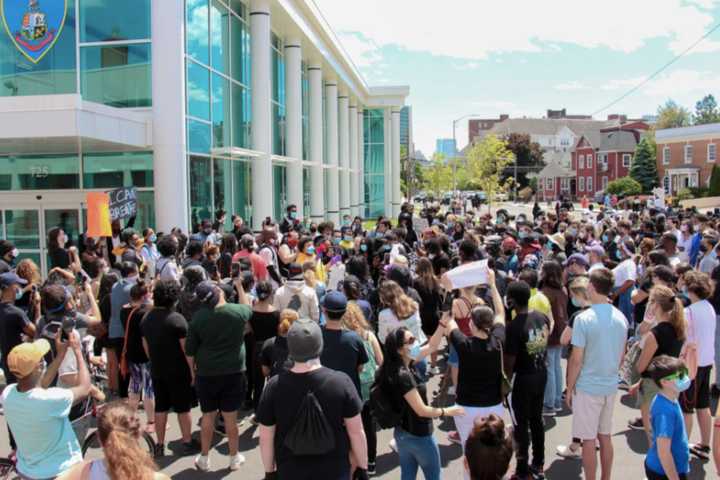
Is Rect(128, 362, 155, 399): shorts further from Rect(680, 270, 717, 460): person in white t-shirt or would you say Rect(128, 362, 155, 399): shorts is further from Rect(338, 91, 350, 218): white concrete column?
Rect(338, 91, 350, 218): white concrete column

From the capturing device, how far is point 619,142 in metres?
85.0

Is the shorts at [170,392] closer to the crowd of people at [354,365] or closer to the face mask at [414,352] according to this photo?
the crowd of people at [354,365]

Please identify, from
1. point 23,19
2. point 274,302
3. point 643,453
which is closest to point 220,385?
point 274,302

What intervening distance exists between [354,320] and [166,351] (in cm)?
211

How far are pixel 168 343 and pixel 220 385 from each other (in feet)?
2.33

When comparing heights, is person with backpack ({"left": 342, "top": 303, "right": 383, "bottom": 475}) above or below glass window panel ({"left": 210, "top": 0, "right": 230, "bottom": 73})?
below

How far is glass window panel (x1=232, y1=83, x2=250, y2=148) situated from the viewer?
19.8m

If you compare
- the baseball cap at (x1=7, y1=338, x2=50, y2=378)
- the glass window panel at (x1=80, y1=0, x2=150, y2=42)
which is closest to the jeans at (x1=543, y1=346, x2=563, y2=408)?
the baseball cap at (x1=7, y1=338, x2=50, y2=378)

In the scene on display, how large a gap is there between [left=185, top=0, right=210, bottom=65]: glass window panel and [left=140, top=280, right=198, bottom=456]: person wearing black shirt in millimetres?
11449

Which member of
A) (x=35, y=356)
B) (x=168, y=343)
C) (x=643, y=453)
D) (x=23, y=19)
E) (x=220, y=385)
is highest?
(x=23, y=19)

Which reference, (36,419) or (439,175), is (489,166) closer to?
(439,175)

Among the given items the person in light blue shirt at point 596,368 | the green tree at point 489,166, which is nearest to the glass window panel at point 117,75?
the person in light blue shirt at point 596,368

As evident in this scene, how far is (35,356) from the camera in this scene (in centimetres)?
397

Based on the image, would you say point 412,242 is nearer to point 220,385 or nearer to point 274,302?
point 274,302
